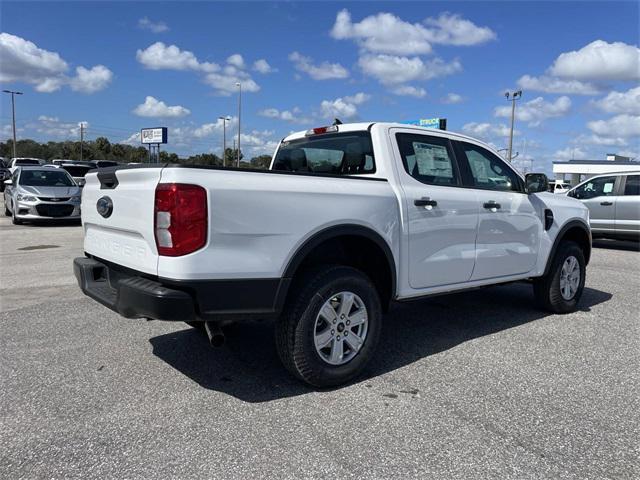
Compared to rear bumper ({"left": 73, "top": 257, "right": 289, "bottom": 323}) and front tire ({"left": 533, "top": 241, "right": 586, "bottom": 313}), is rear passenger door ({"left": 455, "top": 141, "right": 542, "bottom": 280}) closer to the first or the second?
front tire ({"left": 533, "top": 241, "right": 586, "bottom": 313})

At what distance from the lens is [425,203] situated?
165 inches

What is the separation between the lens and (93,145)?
7875 centimetres

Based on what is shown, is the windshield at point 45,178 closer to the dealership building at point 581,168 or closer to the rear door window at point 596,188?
the rear door window at point 596,188

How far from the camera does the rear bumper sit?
3.01 meters

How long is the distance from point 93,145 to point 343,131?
82.6 metres

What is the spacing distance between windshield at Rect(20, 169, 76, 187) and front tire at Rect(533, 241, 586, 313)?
44.6ft

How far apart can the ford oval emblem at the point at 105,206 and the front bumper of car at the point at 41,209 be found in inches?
458

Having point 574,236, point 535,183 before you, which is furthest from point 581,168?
point 535,183

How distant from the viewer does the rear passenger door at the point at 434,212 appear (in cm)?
415

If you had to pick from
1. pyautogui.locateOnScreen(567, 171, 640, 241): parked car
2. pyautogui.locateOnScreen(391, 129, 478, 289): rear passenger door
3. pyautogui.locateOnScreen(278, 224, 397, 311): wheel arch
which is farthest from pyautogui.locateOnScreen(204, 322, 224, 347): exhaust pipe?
pyautogui.locateOnScreen(567, 171, 640, 241): parked car

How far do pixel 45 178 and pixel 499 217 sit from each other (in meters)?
14.0

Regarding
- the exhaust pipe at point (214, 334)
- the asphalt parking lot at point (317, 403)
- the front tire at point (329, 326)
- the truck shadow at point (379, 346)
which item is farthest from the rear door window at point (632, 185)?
the exhaust pipe at point (214, 334)

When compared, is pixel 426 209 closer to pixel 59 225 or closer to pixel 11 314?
pixel 11 314

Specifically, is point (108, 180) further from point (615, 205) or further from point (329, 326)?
point (615, 205)
